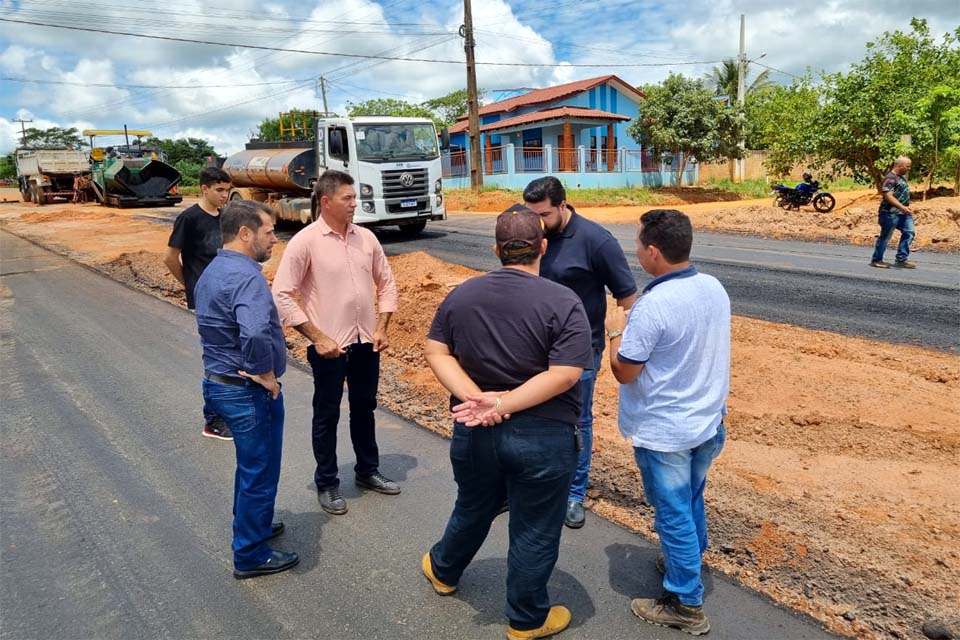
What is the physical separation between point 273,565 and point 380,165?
43.5 ft

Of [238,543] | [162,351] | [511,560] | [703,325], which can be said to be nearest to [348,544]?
[238,543]

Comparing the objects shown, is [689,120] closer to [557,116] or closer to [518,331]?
[557,116]

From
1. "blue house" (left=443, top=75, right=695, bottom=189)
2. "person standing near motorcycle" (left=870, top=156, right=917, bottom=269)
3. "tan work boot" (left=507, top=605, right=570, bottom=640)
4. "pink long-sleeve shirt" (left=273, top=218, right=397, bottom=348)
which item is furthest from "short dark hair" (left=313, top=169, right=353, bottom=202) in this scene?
"blue house" (left=443, top=75, right=695, bottom=189)

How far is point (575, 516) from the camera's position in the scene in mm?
3621

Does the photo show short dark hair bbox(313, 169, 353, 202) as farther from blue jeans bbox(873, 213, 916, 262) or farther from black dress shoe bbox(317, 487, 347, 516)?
blue jeans bbox(873, 213, 916, 262)

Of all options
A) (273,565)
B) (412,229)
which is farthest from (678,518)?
(412,229)

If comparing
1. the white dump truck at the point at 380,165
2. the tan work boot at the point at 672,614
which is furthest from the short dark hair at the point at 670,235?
the white dump truck at the point at 380,165

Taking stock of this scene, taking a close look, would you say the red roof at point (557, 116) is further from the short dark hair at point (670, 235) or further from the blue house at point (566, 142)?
the short dark hair at point (670, 235)

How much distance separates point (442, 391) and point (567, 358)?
3.59m

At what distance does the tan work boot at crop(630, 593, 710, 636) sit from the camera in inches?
107

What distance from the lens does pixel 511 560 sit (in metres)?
2.66

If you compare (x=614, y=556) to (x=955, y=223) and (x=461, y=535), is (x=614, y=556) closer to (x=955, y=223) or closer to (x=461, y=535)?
(x=461, y=535)

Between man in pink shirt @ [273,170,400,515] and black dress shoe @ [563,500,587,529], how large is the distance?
1.08 m

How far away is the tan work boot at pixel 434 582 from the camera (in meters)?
3.01
